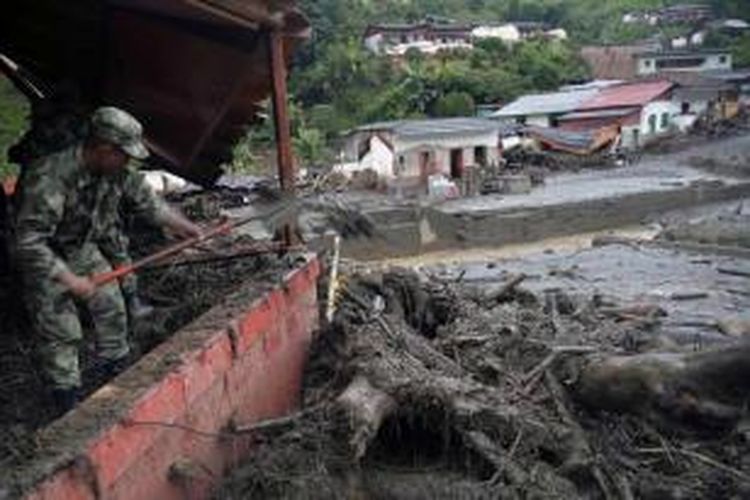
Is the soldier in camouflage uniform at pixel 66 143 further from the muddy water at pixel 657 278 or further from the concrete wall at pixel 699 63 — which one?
the concrete wall at pixel 699 63

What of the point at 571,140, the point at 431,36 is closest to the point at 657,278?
the point at 571,140

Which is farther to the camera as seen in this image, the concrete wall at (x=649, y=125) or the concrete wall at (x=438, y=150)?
the concrete wall at (x=649, y=125)

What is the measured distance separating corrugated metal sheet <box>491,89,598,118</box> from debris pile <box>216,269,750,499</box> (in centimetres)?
4619

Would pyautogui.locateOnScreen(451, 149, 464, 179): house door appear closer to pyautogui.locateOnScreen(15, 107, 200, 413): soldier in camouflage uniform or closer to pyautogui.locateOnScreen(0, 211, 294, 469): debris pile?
pyautogui.locateOnScreen(0, 211, 294, 469): debris pile

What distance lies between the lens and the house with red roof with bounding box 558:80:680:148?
171ft

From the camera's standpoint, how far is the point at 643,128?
53438 mm

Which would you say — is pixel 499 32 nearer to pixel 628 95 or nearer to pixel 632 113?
pixel 628 95

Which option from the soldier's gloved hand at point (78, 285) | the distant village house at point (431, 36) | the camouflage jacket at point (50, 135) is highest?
the distant village house at point (431, 36)

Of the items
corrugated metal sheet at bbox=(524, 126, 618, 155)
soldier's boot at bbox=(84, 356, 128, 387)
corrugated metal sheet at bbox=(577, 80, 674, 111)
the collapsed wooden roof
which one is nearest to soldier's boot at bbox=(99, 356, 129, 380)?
soldier's boot at bbox=(84, 356, 128, 387)

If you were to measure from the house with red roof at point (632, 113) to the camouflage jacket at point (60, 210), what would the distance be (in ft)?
158

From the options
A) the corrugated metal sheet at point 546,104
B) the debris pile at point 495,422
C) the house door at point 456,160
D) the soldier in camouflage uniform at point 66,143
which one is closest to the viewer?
the debris pile at point 495,422

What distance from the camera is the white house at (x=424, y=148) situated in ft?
144

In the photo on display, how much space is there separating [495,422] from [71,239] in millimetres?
2534

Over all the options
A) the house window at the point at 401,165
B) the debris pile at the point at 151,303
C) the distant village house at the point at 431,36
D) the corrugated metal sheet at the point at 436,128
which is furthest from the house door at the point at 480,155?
the debris pile at the point at 151,303
